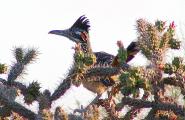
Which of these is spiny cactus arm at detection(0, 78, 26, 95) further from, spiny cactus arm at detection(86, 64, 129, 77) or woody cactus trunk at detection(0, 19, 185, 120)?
spiny cactus arm at detection(86, 64, 129, 77)

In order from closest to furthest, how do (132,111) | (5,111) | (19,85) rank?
(132,111) < (5,111) < (19,85)

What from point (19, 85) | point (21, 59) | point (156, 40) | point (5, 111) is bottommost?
point (5, 111)

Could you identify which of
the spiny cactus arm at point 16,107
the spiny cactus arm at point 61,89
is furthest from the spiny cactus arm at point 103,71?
the spiny cactus arm at point 16,107

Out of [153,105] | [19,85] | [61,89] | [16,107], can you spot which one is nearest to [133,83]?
[153,105]

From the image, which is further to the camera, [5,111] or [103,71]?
[5,111]

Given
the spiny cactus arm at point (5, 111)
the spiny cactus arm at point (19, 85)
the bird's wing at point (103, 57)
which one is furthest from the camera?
the bird's wing at point (103, 57)

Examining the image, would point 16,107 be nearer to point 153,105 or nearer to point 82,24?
point 153,105

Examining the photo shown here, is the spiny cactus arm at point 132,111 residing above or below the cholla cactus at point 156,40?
below

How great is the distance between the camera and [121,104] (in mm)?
2887

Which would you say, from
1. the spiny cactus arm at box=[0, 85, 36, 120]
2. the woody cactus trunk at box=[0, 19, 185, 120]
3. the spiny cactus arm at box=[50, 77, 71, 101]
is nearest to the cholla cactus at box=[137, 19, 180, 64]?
the woody cactus trunk at box=[0, 19, 185, 120]

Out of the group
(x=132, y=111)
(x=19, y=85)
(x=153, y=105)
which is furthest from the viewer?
(x=19, y=85)

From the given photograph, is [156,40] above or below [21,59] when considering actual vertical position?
above

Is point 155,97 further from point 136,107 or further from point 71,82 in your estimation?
point 71,82

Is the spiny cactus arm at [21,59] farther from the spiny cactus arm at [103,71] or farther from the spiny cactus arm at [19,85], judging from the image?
the spiny cactus arm at [103,71]
